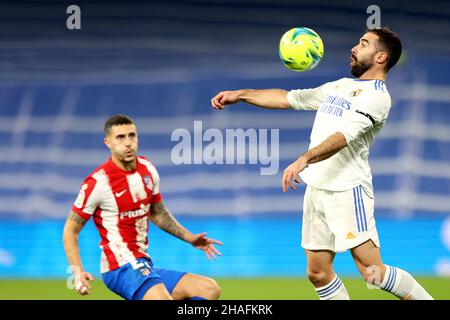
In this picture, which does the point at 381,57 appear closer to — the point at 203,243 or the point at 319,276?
the point at 319,276

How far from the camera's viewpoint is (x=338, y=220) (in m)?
5.16

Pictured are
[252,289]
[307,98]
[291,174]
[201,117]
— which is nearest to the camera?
[291,174]

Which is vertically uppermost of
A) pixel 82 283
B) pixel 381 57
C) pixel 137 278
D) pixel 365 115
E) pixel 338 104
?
pixel 381 57

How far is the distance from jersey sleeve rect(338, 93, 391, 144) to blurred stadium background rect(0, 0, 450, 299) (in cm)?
481

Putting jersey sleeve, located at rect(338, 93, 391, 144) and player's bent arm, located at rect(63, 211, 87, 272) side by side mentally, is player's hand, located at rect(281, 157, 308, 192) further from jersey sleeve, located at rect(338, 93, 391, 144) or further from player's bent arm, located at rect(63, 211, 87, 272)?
player's bent arm, located at rect(63, 211, 87, 272)

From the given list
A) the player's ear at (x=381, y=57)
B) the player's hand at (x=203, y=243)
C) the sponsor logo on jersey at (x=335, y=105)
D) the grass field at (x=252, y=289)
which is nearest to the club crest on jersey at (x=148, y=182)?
the player's hand at (x=203, y=243)

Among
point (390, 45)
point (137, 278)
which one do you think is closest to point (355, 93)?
point (390, 45)

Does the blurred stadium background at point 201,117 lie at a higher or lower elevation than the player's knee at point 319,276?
higher

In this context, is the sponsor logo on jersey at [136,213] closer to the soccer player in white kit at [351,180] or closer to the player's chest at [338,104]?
the soccer player in white kit at [351,180]

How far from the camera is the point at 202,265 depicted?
998 cm

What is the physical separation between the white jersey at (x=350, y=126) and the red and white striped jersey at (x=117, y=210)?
1150mm

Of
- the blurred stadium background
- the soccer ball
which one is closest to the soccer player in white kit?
the soccer ball

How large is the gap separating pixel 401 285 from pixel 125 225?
185 cm

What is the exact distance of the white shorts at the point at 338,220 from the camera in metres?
5.11
